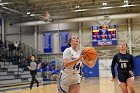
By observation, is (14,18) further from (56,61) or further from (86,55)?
(86,55)

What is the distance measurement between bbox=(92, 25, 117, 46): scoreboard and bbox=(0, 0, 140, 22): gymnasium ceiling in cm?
175

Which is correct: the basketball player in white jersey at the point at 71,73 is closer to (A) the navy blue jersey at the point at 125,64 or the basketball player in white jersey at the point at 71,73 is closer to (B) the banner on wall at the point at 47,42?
(A) the navy blue jersey at the point at 125,64

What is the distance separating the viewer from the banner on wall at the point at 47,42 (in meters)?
29.1

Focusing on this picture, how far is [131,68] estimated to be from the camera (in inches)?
237

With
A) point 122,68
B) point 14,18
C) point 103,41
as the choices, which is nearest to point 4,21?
point 14,18

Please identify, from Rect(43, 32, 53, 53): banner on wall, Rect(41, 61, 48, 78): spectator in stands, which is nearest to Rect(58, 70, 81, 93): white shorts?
Rect(41, 61, 48, 78): spectator in stands

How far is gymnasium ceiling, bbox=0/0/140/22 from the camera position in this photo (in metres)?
23.4

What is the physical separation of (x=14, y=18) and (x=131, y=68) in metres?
25.6

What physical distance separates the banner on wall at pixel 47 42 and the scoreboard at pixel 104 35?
531 cm

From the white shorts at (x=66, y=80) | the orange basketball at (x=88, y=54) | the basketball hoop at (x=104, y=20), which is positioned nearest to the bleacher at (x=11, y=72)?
the basketball hoop at (x=104, y=20)

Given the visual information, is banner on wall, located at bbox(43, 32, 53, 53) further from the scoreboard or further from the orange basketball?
the orange basketball

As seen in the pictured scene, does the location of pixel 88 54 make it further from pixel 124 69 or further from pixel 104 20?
pixel 104 20

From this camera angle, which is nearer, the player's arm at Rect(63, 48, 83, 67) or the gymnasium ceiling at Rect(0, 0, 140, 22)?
the player's arm at Rect(63, 48, 83, 67)

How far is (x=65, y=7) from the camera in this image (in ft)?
84.7
